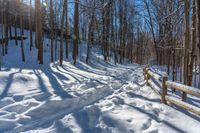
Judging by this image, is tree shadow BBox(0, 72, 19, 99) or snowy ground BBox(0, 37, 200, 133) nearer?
snowy ground BBox(0, 37, 200, 133)

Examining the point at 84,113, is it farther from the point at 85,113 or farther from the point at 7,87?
the point at 7,87

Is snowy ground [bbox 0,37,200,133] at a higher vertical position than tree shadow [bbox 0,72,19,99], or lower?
lower

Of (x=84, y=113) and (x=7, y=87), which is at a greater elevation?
(x=7, y=87)

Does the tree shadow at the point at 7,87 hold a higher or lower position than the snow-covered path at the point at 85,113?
higher

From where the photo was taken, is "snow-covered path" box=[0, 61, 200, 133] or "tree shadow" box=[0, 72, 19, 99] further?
"tree shadow" box=[0, 72, 19, 99]

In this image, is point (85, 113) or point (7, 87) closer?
point (85, 113)

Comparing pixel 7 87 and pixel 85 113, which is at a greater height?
pixel 7 87

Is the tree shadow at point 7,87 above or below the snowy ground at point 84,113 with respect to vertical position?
above

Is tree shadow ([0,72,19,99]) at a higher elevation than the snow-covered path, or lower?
higher

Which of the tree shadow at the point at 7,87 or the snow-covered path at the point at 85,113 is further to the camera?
the tree shadow at the point at 7,87

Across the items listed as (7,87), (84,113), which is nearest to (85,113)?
(84,113)

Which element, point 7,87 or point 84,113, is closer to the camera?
point 84,113

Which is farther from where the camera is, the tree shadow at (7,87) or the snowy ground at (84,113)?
the tree shadow at (7,87)

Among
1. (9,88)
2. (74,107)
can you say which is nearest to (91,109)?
(74,107)
